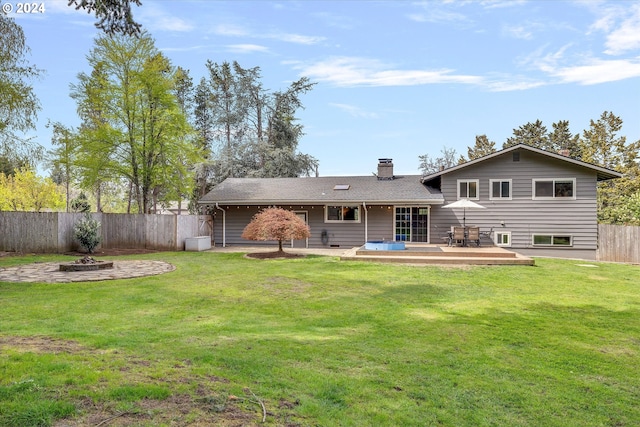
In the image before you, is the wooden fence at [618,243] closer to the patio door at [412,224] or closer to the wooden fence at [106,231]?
the patio door at [412,224]

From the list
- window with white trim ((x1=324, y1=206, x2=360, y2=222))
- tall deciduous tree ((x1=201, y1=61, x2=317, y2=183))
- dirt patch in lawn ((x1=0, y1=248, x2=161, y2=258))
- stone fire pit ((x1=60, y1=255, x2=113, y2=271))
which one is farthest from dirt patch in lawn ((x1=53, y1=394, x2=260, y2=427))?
tall deciduous tree ((x1=201, y1=61, x2=317, y2=183))

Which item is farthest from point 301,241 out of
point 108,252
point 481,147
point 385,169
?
point 481,147

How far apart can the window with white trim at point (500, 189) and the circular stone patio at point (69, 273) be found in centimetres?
1357

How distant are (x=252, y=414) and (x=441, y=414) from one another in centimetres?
141

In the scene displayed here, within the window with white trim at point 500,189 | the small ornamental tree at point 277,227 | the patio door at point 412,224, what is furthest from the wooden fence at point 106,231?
the window with white trim at point 500,189

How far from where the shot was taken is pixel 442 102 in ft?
83.6

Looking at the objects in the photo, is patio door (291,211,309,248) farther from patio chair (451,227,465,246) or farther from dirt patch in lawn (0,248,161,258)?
patio chair (451,227,465,246)

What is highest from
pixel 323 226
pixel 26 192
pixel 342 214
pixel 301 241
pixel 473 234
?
pixel 26 192

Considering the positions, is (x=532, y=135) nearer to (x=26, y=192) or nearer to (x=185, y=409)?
(x=185, y=409)

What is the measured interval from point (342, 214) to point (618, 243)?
11313 mm

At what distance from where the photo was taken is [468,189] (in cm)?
1747

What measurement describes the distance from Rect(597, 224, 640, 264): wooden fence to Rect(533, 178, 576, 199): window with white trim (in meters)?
1.83

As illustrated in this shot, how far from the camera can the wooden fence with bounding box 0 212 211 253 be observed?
14.9m

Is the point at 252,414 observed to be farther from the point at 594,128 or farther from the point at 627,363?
the point at 594,128
